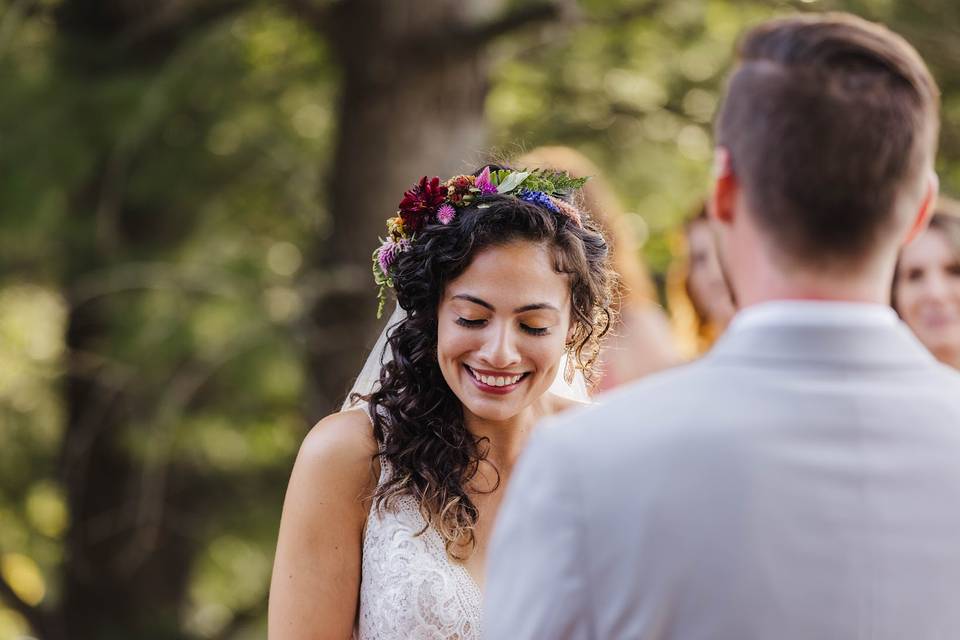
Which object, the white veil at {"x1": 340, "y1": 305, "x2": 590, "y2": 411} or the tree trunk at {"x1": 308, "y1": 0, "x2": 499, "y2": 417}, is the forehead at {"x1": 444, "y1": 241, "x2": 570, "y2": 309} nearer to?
the white veil at {"x1": 340, "y1": 305, "x2": 590, "y2": 411}

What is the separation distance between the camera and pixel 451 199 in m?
3.05

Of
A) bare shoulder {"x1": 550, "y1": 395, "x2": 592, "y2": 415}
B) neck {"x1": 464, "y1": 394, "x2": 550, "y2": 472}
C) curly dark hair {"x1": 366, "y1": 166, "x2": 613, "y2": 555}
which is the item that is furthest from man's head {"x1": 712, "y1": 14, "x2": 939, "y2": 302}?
bare shoulder {"x1": 550, "y1": 395, "x2": 592, "y2": 415}

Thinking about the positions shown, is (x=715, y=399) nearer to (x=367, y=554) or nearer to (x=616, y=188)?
(x=367, y=554)

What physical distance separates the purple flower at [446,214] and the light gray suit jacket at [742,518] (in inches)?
61.3

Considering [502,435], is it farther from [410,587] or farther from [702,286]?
[702,286]

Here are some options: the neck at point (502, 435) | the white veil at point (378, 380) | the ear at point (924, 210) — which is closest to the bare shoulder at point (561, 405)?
the white veil at point (378, 380)

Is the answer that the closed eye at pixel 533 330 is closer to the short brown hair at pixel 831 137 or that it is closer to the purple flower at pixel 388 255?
the purple flower at pixel 388 255

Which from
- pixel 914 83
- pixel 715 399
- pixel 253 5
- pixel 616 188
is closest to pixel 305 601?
pixel 715 399

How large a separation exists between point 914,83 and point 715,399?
45 centimetres

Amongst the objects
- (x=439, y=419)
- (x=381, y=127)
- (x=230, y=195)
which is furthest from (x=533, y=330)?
(x=230, y=195)

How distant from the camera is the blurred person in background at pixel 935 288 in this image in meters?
4.01

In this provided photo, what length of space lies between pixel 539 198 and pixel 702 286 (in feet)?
5.42

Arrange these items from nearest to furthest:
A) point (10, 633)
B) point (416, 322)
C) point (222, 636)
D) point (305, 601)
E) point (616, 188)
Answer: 1. point (305, 601)
2. point (416, 322)
3. point (616, 188)
4. point (222, 636)
5. point (10, 633)

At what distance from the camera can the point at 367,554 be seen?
289 centimetres
